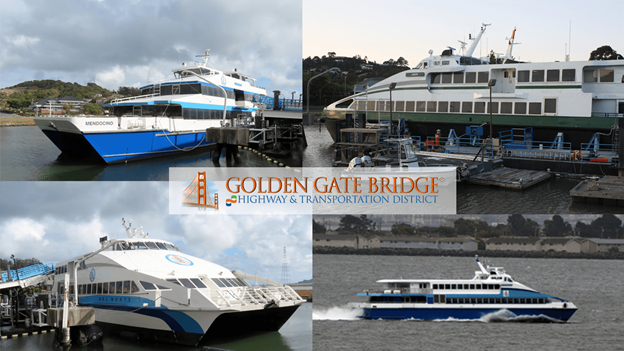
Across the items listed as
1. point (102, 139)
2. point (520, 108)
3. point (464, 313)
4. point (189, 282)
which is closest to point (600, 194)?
point (464, 313)

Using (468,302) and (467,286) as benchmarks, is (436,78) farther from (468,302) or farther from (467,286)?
(468,302)

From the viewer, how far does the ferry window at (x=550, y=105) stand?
65.2 ft

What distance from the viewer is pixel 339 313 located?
56.2ft

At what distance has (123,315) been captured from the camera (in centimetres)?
1259

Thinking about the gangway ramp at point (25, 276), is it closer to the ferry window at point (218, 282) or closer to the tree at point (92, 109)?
the ferry window at point (218, 282)

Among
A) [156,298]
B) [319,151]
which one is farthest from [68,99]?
[156,298]

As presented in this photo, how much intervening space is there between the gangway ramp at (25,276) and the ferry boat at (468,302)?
1215 centimetres

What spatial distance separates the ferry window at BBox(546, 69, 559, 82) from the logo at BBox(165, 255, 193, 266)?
17243 millimetres

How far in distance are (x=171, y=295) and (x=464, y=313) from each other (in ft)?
33.5

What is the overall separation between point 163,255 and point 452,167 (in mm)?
10439

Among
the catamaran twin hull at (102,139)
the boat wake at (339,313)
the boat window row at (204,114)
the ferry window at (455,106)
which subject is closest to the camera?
the catamaran twin hull at (102,139)

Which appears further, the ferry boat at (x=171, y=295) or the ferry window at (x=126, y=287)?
the ferry window at (x=126, y=287)

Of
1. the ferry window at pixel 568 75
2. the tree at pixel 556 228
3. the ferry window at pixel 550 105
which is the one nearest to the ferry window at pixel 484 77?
the ferry window at pixel 550 105

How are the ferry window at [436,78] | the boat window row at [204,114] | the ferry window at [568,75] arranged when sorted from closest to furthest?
1. the ferry window at [568,75]
2. the boat window row at [204,114]
3. the ferry window at [436,78]
